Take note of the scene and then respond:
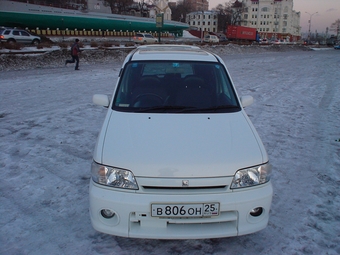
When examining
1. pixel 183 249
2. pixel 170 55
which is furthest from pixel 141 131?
pixel 170 55

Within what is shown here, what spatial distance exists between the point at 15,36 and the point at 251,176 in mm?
29619

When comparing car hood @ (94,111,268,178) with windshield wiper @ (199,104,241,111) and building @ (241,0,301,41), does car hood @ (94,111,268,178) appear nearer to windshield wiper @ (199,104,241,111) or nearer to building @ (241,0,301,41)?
windshield wiper @ (199,104,241,111)

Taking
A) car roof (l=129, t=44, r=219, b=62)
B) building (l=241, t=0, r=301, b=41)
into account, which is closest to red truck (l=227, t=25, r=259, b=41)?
building (l=241, t=0, r=301, b=41)

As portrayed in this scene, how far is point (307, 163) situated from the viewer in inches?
188

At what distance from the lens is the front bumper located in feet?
8.17

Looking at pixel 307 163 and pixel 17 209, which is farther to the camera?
pixel 307 163

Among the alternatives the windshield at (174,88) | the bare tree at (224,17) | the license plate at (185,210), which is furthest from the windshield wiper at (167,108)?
the bare tree at (224,17)

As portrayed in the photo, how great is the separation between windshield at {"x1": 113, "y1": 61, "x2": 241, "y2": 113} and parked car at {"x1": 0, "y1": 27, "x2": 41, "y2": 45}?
26.3 m

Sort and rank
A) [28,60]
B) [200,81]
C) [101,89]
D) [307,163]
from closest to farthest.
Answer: [200,81], [307,163], [101,89], [28,60]

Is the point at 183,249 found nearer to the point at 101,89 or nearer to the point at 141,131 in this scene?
the point at 141,131

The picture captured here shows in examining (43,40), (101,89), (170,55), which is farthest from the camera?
(43,40)

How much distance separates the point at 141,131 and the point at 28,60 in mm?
17288

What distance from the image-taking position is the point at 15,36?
26.9 meters

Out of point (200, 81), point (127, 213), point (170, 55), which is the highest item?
point (170, 55)
